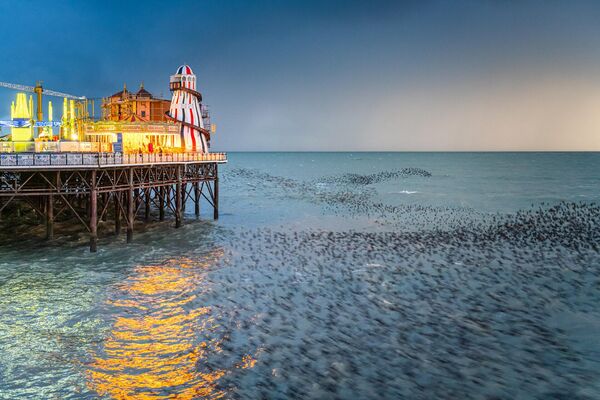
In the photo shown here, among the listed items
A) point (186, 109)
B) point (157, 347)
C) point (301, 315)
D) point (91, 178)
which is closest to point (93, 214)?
point (91, 178)

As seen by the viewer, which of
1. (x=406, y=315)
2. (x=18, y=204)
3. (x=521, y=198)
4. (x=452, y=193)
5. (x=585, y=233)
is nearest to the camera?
(x=406, y=315)

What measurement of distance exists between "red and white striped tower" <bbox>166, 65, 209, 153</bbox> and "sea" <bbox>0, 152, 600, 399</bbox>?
12.4 metres

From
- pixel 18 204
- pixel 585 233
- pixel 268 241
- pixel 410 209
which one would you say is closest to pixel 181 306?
pixel 268 241

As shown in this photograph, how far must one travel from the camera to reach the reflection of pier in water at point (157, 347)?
14.7 m

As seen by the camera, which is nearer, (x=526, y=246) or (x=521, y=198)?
(x=526, y=246)

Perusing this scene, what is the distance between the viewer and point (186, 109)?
49.6 metres

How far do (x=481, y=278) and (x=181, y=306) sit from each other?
16.0 m

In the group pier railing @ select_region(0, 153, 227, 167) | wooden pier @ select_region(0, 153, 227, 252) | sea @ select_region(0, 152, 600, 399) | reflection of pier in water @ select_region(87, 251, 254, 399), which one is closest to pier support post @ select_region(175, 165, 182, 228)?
wooden pier @ select_region(0, 153, 227, 252)

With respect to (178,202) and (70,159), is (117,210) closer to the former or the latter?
(178,202)

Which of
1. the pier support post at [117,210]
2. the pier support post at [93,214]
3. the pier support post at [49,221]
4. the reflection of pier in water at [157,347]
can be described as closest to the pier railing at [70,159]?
the pier support post at [93,214]

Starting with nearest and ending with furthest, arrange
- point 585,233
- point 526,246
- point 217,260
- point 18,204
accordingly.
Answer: point 217,260
point 526,246
point 585,233
point 18,204

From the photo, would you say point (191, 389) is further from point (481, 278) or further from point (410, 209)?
point (410, 209)

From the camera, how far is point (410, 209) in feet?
189

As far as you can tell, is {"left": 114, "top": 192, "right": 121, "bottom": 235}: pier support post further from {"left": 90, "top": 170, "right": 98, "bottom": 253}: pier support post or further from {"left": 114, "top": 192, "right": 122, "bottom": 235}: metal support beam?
{"left": 90, "top": 170, "right": 98, "bottom": 253}: pier support post
